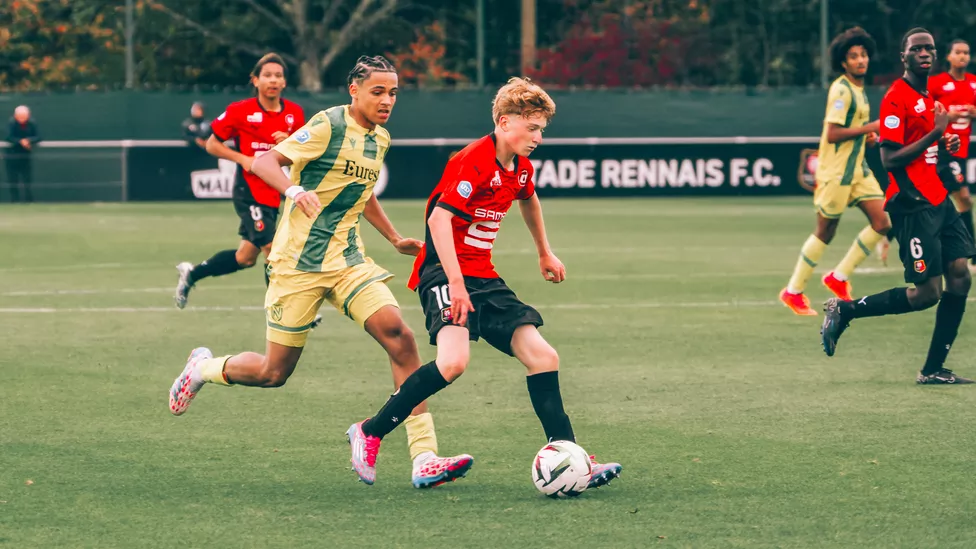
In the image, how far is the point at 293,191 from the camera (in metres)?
6.91

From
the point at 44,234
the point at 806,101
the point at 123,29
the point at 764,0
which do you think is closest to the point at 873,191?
the point at 44,234

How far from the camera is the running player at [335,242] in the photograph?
7211 millimetres

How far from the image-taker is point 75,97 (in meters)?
30.9

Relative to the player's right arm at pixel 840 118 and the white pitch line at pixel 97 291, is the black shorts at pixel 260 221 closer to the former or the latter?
the white pitch line at pixel 97 291

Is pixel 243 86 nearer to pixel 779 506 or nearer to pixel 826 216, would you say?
pixel 826 216

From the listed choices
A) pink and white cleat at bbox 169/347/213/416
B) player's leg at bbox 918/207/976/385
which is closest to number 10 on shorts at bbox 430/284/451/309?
pink and white cleat at bbox 169/347/213/416

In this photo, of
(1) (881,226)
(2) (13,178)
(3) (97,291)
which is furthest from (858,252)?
(2) (13,178)

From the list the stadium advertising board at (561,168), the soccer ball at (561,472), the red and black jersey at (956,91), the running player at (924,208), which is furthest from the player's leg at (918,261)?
the stadium advertising board at (561,168)

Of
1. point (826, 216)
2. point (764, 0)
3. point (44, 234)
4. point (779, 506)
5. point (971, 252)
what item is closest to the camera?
point (779, 506)

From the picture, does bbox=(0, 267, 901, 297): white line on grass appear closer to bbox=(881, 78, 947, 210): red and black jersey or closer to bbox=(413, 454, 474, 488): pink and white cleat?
bbox=(881, 78, 947, 210): red and black jersey

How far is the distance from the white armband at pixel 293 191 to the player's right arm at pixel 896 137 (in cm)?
402

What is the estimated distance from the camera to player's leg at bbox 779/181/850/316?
1310 cm

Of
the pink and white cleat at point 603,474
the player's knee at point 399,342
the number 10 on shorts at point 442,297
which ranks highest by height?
the number 10 on shorts at point 442,297

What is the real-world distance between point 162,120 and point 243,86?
1505cm
